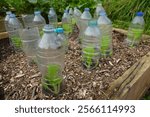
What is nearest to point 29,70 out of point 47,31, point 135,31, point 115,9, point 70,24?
point 47,31

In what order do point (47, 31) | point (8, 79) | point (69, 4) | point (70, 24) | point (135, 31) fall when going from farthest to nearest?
point (69, 4)
point (70, 24)
point (135, 31)
point (8, 79)
point (47, 31)

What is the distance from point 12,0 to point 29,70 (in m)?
1.57

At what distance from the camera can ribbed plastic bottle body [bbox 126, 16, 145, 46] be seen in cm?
250

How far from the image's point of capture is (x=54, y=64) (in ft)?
5.83

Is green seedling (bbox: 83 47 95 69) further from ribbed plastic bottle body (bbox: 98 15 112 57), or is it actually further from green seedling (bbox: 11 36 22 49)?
green seedling (bbox: 11 36 22 49)

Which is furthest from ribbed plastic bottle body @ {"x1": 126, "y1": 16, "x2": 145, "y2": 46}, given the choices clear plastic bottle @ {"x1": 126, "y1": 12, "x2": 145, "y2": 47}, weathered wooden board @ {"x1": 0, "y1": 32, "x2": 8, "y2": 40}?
weathered wooden board @ {"x1": 0, "y1": 32, "x2": 8, "y2": 40}

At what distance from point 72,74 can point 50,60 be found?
0.28 meters

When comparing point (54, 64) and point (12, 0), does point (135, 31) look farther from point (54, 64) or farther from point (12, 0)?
point (12, 0)

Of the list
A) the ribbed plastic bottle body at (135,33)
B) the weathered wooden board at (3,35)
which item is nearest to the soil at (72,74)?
the ribbed plastic bottle body at (135,33)

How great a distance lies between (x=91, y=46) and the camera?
2006 mm

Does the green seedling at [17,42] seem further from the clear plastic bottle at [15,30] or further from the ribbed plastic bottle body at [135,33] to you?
the ribbed plastic bottle body at [135,33]

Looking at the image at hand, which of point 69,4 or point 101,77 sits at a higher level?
point 69,4

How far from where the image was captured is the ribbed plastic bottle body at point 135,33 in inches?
98.3

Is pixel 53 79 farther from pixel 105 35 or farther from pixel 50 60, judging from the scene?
pixel 105 35
